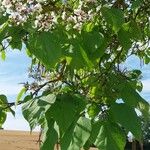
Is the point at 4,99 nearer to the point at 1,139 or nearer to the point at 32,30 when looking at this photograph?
the point at 32,30

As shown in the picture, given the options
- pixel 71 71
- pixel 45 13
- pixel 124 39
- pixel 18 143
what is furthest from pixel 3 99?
pixel 18 143

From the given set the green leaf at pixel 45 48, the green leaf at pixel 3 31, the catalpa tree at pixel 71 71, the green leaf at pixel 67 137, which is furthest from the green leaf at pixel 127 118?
the green leaf at pixel 3 31

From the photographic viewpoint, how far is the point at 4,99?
2.30m

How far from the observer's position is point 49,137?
1.96 m

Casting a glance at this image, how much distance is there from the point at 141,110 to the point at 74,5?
951 millimetres

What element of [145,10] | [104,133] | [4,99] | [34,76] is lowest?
[104,133]

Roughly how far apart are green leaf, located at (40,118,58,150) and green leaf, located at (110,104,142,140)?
22 cm

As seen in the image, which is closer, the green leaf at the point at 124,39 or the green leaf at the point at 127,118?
the green leaf at the point at 127,118

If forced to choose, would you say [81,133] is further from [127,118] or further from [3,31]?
A: [3,31]

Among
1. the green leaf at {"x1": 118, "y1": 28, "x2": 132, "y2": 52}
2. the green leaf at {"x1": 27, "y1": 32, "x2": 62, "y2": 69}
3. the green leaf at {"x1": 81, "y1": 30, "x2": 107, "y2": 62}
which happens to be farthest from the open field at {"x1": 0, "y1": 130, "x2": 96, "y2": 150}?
the green leaf at {"x1": 27, "y1": 32, "x2": 62, "y2": 69}

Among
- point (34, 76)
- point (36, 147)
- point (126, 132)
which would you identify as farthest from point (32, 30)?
point (36, 147)

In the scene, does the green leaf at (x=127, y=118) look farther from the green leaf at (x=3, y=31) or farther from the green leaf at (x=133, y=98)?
the green leaf at (x=3, y=31)

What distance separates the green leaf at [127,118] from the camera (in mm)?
1889

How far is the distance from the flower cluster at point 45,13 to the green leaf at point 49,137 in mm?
349
